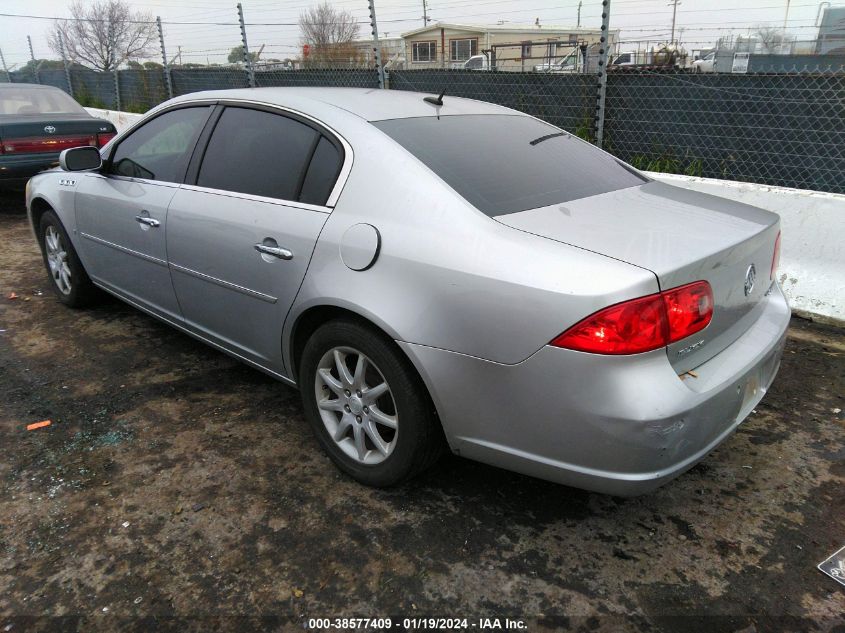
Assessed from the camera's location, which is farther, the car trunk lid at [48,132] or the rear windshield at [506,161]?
the car trunk lid at [48,132]

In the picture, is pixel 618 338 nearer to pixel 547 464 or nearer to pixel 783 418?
pixel 547 464

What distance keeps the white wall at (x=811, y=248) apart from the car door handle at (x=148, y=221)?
416cm

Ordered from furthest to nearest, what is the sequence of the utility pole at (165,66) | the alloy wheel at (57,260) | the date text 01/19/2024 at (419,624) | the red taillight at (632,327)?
1. the utility pole at (165,66)
2. the alloy wheel at (57,260)
3. the date text 01/19/2024 at (419,624)
4. the red taillight at (632,327)

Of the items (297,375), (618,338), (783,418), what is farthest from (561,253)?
(783,418)

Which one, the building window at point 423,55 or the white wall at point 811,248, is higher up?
the building window at point 423,55

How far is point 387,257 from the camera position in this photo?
94.3 inches

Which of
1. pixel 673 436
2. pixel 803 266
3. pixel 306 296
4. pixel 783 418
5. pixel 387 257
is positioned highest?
pixel 387 257

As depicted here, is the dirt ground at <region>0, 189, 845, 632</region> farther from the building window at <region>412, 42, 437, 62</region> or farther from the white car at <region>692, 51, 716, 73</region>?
the building window at <region>412, 42, 437, 62</region>

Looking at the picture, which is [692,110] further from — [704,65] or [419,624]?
[704,65]

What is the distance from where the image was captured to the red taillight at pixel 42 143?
757 centimetres

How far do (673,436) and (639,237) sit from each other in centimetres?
68

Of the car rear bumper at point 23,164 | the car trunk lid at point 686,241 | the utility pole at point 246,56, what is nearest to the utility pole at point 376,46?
the utility pole at point 246,56

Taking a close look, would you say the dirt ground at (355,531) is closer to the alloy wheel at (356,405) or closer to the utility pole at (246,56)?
the alloy wheel at (356,405)

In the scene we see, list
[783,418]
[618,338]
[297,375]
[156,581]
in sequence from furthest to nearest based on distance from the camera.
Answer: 1. [783,418]
2. [297,375]
3. [156,581]
4. [618,338]
